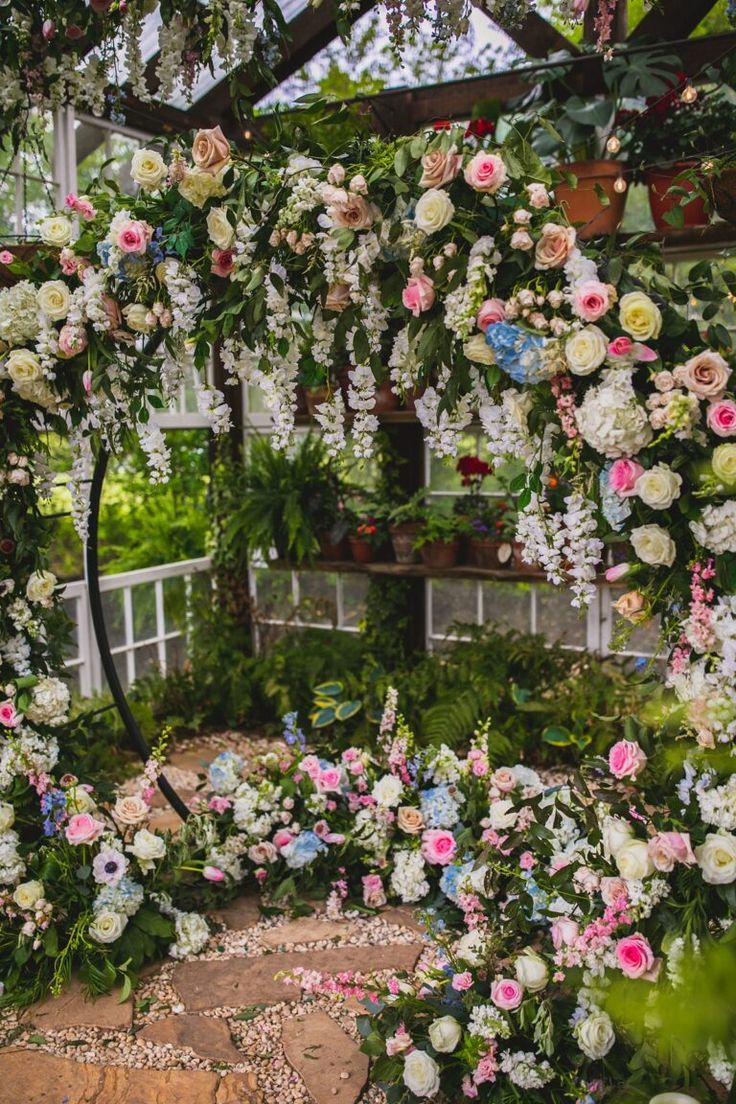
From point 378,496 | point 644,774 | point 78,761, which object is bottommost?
point 78,761

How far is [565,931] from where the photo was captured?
5.95 feet

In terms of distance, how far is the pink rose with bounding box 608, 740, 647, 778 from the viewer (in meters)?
1.72

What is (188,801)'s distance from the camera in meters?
3.66

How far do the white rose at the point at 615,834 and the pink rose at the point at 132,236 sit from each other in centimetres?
152

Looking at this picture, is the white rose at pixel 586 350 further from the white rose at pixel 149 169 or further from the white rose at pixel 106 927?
the white rose at pixel 106 927

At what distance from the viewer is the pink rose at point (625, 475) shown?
1.58 m

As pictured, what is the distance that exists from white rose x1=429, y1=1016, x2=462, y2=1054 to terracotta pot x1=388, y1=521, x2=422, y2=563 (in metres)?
2.51

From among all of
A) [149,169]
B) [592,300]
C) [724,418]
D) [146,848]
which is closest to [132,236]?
[149,169]

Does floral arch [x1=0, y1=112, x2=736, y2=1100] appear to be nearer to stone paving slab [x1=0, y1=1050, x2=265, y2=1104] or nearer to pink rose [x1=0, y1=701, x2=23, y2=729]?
pink rose [x1=0, y1=701, x2=23, y2=729]

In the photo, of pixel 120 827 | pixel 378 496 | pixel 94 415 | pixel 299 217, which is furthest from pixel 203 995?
pixel 378 496

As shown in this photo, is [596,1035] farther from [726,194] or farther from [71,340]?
[726,194]

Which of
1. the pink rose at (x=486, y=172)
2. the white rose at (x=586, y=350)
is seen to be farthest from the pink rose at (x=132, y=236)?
the white rose at (x=586, y=350)

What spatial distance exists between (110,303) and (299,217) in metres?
0.56

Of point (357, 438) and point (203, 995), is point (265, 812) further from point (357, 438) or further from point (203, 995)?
point (357, 438)
